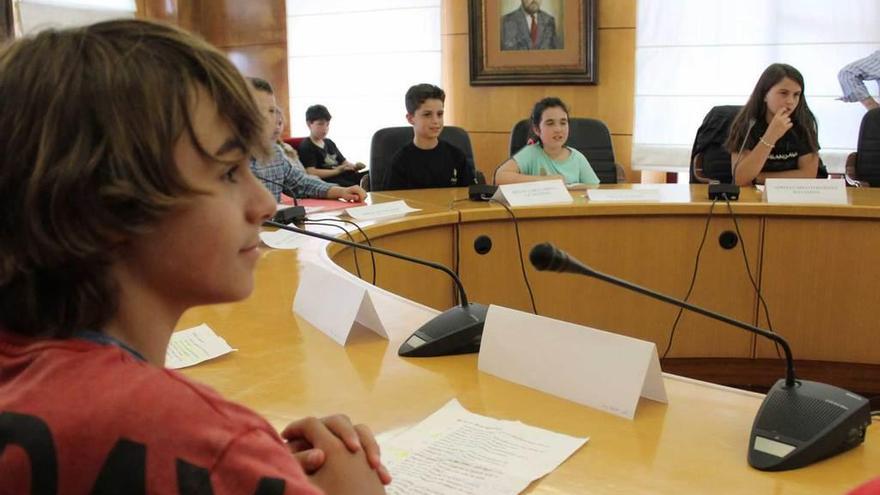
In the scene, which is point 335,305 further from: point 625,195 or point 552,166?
point 552,166

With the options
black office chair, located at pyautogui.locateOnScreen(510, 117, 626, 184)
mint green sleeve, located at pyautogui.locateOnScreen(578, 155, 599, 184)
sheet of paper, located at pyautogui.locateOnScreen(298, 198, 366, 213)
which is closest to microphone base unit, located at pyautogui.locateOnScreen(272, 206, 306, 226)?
sheet of paper, located at pyautogui.locateOnScreen(298, 198, 366, 213)

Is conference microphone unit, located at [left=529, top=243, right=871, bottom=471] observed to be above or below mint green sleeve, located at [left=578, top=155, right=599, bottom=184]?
below

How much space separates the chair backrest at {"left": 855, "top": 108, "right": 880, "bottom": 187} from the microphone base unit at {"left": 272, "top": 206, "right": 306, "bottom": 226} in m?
2.55

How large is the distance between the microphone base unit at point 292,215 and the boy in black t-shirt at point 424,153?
46.8 inches

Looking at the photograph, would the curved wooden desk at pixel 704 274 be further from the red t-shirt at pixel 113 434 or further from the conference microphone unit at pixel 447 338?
the red t-shirt at pixel 113 434

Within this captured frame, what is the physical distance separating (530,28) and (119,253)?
177 inches

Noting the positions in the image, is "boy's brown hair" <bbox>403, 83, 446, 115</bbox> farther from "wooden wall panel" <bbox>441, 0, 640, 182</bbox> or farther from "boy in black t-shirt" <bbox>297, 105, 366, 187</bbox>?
"boy in black t-shirt" <bbox>297, 105, 366, 187</bbox>

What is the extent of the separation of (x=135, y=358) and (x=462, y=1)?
4746mm

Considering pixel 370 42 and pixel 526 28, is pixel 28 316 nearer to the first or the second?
pixel 526 28

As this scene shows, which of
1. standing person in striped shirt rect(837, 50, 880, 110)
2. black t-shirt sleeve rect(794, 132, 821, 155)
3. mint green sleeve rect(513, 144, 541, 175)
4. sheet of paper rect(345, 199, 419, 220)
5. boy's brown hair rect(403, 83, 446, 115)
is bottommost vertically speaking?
sheet of paper rect(345, 199, 419, 220)

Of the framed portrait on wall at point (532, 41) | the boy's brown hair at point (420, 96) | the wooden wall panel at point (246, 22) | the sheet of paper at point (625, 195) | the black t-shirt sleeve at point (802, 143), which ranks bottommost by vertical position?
the sheet of paper at point (625, 195)

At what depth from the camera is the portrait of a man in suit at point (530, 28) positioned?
480 cm

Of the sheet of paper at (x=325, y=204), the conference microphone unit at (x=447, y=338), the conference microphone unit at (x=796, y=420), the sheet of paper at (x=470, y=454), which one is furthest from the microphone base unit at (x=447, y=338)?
the sheet of paper at (x=325, y=204)

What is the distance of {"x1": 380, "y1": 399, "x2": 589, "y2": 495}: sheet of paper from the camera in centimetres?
88
